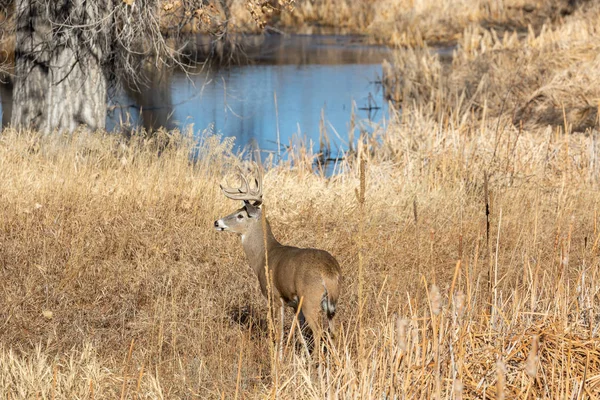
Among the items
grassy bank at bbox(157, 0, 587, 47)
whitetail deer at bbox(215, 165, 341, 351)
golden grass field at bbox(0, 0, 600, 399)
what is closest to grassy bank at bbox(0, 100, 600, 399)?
golden grass field at bbox(0, 0, 600, 399)

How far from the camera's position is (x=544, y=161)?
10078 millimetres

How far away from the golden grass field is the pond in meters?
3.59

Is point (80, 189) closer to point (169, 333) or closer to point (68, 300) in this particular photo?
point (68, 300)

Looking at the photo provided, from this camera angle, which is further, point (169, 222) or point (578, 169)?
point (578, 169)

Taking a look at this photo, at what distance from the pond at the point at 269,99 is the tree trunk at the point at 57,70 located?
2594 millimetres

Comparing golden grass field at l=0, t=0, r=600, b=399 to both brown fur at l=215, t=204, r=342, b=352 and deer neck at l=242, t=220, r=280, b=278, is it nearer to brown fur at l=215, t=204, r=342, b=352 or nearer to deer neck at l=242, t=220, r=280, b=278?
brown fur at l=215, t=204, r=342, b=352

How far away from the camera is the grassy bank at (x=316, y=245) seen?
3.99 m

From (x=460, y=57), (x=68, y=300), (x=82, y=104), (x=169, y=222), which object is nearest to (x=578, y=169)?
(x=169, y=222)

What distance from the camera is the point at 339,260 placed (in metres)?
7.03

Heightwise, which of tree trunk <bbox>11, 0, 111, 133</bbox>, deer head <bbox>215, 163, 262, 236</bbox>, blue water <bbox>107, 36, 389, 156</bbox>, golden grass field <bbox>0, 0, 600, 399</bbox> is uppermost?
tree trunk <bbox>11, 0, 111, 133</bbox>

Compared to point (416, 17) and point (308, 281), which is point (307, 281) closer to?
point (308, 281)

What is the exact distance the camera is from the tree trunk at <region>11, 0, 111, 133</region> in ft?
31.1

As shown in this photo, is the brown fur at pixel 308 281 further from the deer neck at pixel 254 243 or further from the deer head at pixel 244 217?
the deer head at pixel 244 217

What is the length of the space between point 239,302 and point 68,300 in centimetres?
123
